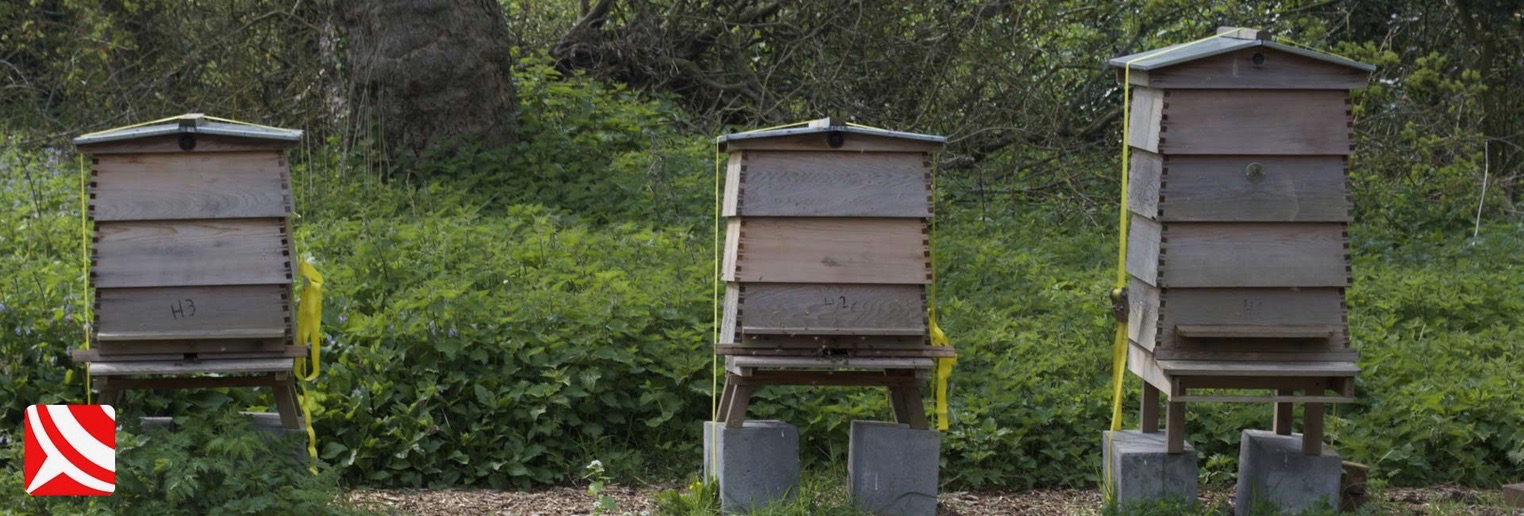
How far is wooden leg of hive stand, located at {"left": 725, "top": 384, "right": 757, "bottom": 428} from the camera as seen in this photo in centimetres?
493

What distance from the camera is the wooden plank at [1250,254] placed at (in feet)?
15.2

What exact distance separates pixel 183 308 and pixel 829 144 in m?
2.00

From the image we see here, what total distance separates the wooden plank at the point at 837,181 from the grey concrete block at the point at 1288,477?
151cm

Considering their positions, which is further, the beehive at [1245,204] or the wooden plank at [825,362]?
the wooden plank at [825,362]

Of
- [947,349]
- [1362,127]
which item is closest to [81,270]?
[947,349]

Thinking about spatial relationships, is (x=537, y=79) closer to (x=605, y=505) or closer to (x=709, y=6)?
(x=709, y=6)

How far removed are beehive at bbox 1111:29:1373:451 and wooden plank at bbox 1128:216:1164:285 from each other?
0.01 m

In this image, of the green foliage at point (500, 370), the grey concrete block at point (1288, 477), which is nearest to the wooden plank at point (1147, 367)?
the grey concrete block at point (1288, 477)

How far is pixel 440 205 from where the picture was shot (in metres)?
8.80

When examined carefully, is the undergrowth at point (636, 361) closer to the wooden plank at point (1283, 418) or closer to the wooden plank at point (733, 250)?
the wooden plank at point (1283, 418)

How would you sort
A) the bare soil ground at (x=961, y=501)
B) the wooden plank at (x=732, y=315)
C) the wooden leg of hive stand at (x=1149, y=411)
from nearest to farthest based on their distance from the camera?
1. the wooden plank at (x=732, y=315)
2. the wooden leg of hive stand at (x=1149, y=411)
3. the bare soil ground at (x=961, y=501)

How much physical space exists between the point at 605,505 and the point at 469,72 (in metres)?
5.07

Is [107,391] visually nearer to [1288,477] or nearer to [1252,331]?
[1252,331]

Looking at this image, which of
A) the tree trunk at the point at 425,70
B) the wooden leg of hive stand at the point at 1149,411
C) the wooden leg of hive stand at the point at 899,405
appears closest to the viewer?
the wooden leg of hive stand at the point at 899,405
